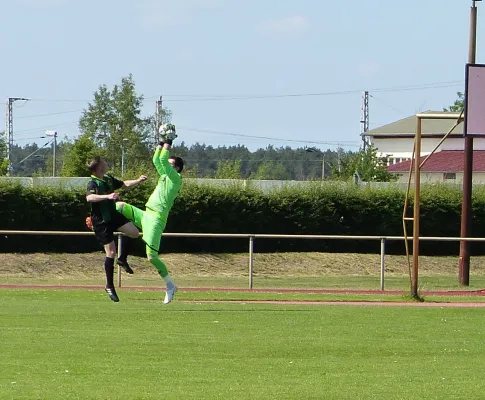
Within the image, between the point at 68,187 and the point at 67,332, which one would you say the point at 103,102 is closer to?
the point at 68,187

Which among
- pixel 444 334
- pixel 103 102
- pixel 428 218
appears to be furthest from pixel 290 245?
pixel 103 102

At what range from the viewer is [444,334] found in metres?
12.3

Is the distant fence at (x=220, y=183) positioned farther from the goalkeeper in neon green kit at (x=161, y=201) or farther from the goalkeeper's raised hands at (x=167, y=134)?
the goalkeeper's raised hands at (x=167, y=134)

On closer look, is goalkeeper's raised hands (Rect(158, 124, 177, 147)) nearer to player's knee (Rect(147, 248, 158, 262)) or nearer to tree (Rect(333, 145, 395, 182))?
player's knee (Rect(147, 248, 158, 262))

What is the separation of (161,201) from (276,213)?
22.0m

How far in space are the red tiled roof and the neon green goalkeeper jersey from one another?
53310 millimetres

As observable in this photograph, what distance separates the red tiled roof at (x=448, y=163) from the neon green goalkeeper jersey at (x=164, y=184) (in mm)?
53310

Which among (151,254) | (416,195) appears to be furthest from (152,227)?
(416,195)

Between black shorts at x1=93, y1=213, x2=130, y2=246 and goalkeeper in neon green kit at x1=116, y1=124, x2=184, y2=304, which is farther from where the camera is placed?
black shorts at x1=93, y1=213, x2=130, y2=246

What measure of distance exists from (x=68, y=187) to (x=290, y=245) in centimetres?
769

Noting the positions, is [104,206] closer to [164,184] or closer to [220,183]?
[164,184]

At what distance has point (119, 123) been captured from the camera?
305ft

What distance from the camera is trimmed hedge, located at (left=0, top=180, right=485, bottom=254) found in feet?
112

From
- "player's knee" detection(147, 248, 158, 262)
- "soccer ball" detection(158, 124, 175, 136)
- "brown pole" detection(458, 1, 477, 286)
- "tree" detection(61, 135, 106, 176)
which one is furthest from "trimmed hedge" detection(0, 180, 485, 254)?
"tree" detection(61, 135, 106, 176)
